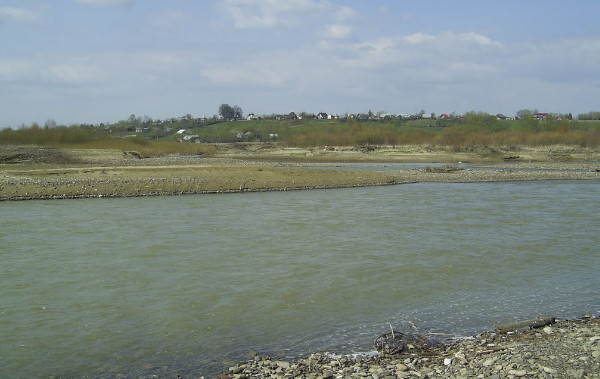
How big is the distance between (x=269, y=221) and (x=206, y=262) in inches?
221

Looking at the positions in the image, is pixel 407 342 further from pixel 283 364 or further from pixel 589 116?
A: pixel 589 116

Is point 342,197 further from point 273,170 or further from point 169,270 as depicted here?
point 169,270

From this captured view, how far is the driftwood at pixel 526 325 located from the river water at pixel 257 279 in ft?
1.20

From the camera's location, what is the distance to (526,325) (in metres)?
7.39

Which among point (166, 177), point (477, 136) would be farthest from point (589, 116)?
point (166, 177)

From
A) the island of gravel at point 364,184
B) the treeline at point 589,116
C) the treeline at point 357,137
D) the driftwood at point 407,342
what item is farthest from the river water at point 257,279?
the treeline at point 589,116

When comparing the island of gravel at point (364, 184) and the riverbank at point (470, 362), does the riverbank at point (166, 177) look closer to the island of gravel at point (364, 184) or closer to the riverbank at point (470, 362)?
the island of gravel at point (364, 184)

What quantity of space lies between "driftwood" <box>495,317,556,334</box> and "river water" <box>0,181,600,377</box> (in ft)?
1.20

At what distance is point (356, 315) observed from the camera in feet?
26.8

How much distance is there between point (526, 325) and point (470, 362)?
1869 millimetres

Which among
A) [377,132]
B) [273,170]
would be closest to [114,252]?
[273,170]

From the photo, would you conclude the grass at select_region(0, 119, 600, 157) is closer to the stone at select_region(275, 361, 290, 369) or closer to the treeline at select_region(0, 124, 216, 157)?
the treeline at select_region(0, 124, 216, 157)

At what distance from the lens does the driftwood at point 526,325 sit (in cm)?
726

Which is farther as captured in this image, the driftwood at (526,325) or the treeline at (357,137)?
the treeline at (357,137)
